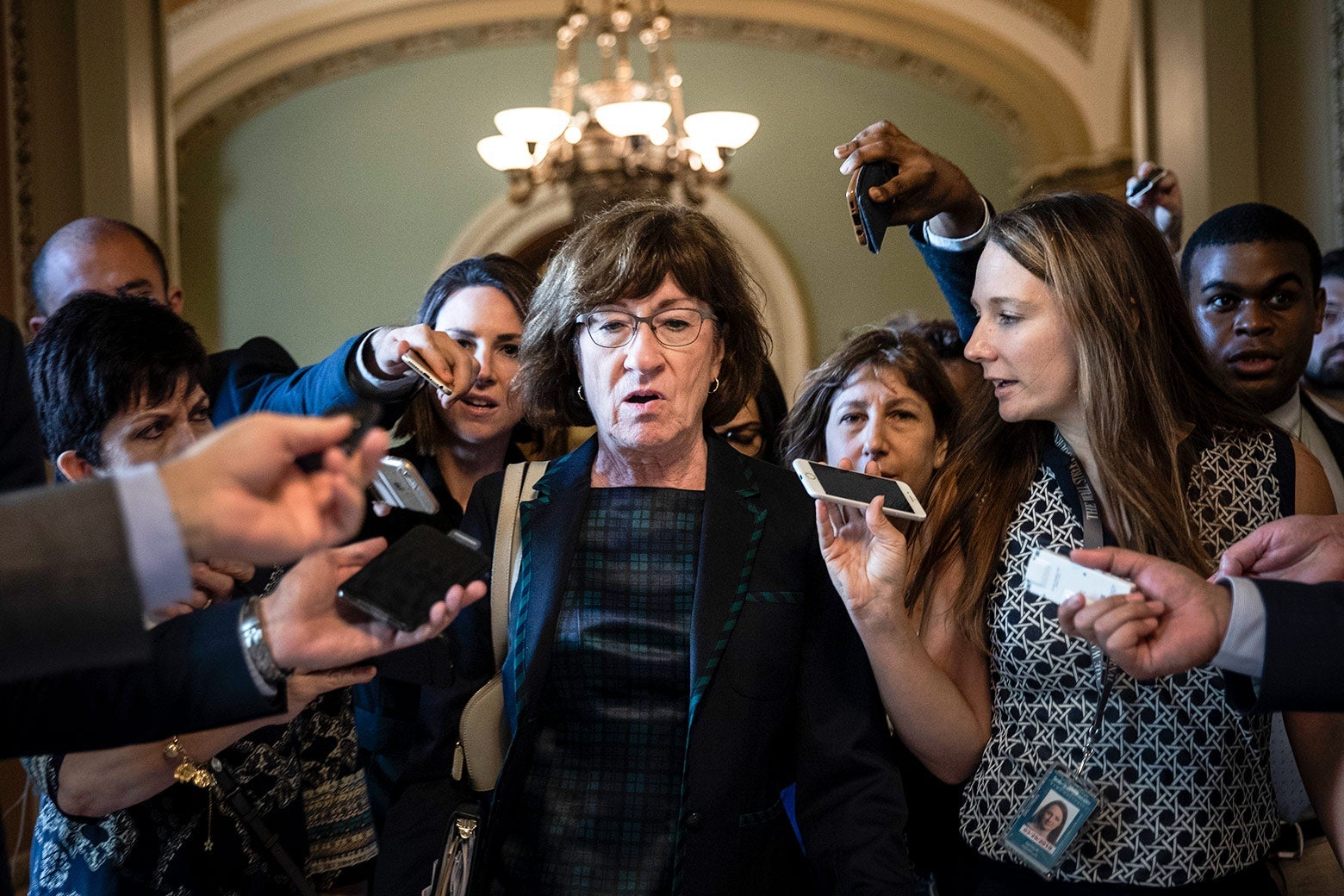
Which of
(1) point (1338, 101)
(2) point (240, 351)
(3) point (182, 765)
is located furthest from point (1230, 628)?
(1) point (1338, 101)

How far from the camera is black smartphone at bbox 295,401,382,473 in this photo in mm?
1255

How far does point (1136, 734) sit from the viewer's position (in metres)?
1.91

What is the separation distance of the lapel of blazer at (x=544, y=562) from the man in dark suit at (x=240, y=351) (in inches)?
14.1

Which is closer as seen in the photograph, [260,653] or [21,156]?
[260,653]

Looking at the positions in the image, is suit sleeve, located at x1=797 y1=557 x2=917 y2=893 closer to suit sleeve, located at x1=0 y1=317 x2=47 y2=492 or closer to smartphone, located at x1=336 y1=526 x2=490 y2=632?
smartphone, located at x1=336 y1=526 x2=490 y2=632

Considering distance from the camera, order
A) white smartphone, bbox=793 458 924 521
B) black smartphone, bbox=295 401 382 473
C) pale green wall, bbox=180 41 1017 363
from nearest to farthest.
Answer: black smartphone, bbox=295 401 382 473 < white smartphone, bbox=793 458 924 521 < pale green wall, bbox=180 41 1017 363

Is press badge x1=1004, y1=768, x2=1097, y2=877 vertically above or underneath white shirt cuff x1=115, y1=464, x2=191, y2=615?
underneath

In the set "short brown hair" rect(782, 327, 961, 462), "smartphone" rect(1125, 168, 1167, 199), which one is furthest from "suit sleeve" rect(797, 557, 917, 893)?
"smartphone" rect(1125, 168, 1167, 199)

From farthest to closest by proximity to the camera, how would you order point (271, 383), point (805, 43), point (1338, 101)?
point (805, 43) < point (1338, 101) < point (271, 383)

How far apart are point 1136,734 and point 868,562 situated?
497 mm

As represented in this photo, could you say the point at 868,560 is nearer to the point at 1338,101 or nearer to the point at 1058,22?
the point at 1338,101

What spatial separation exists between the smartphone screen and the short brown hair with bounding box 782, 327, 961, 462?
0.94 m

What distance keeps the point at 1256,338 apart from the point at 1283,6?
248 cm

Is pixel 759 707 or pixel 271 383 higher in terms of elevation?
pixel 271 383
